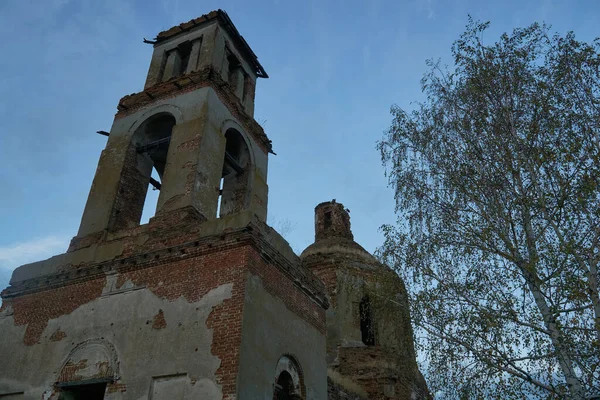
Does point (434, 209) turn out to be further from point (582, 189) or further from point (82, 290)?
point (82, 290)

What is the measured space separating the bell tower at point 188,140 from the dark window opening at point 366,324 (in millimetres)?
5656

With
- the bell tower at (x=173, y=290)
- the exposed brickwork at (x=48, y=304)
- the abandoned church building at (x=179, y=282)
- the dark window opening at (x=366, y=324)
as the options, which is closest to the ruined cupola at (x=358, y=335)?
the dark window opening at (x=366, y=324)

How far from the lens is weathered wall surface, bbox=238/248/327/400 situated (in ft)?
25.0

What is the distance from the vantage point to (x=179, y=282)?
8531mm

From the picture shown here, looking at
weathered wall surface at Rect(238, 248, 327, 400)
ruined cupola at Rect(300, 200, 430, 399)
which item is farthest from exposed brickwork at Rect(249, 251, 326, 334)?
ruined cupola at Rect(300, 200, 430, 399)

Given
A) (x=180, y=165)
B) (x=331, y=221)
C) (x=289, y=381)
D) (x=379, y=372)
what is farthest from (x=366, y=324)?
(x=180, y=165)

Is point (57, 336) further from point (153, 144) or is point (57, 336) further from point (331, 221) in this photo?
point (331, 221)

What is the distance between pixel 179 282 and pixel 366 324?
926cm

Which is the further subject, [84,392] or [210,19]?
[210,19]

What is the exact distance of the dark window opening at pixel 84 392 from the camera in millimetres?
8485

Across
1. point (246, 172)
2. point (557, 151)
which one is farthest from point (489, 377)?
point (246, 172)

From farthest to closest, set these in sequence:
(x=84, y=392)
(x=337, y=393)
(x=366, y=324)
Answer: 1. (x=366, y=324)
2. (x=337, y=393)
3. (x=84, y=392)

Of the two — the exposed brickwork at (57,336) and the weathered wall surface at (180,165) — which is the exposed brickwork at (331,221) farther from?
the exposed brickwork at (57,336)

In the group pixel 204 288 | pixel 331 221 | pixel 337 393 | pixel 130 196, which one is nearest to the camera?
pixel 204 288
